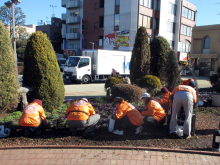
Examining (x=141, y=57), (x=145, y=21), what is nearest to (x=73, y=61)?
(x=141, y=57)

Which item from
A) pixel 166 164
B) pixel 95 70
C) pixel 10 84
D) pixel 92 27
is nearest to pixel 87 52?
pixel 95 70

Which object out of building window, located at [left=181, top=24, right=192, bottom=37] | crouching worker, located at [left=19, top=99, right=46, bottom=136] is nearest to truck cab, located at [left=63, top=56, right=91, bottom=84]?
crouching worker, located at [left=19, top=99, right=46, bottom=136]

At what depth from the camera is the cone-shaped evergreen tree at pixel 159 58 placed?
10.8 m

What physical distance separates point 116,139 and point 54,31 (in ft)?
161

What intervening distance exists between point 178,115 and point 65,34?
42.9 m

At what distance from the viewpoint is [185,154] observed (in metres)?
4.07

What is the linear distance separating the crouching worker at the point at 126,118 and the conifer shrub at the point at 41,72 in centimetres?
261

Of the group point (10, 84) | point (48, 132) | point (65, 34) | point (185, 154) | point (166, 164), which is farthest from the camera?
point (65, 34)

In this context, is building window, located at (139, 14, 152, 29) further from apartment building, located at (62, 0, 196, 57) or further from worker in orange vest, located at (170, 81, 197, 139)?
worker in orange vest, located at (170, 81, 197, 139)

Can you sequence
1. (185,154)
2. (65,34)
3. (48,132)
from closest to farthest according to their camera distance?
(185,154) → (48,132) → (65,34)

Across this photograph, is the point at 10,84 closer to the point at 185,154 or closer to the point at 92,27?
the point at 185,154

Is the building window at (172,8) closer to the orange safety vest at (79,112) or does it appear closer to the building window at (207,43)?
the building window at (207,43)

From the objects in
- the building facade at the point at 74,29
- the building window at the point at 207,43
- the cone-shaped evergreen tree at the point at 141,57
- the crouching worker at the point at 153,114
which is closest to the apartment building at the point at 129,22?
the building facade at the point at 74,29

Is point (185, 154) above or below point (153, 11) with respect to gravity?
below
